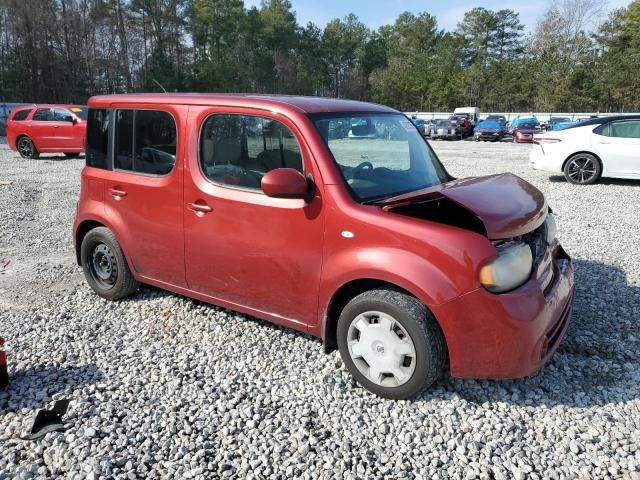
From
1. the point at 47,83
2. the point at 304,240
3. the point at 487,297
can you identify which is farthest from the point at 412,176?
the point at 47,83

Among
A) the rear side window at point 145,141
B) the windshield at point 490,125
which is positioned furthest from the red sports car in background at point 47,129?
the windshield at point 490,125

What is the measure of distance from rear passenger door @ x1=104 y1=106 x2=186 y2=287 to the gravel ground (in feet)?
1.72

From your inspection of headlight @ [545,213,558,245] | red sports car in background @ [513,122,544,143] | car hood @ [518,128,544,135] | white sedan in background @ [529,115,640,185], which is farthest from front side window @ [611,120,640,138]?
car hood @ [518,128,544,135]

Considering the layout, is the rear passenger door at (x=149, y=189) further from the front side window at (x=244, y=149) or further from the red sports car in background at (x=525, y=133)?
the red sports car in background at (x=525, y=133)

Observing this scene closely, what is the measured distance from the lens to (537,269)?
303 cm

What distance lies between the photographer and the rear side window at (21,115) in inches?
633

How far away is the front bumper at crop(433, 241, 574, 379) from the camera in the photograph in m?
2.72

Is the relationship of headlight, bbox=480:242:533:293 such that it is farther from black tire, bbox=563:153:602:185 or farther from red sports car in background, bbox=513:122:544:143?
red sports car in background, bbox=513:122:544:143

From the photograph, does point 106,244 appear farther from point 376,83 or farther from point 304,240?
point 376,83

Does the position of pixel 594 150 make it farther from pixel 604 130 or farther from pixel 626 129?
pixel 626 129

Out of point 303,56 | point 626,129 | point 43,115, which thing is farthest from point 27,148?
point 303,56

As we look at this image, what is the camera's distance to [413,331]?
286 cm

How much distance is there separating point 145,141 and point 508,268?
2.90m

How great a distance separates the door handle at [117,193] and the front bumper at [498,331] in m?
2.75
